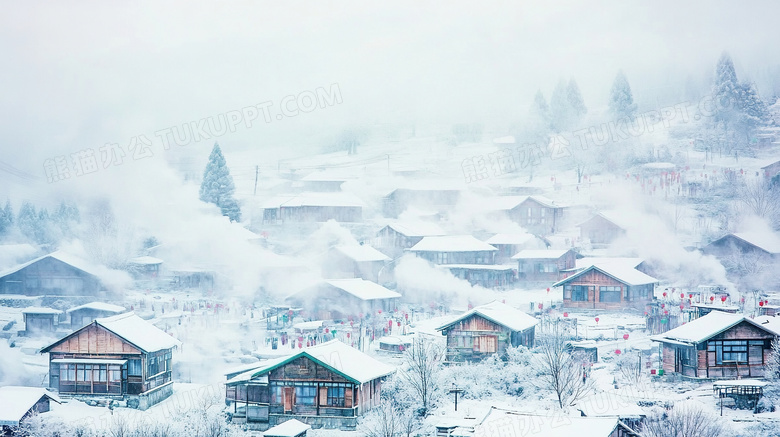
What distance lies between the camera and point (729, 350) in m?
41.4

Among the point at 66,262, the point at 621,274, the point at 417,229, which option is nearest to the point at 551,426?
the point at 621,274

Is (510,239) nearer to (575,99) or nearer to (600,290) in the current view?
(600,290)

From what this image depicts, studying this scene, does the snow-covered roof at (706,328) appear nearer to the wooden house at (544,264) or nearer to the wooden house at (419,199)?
the wooden house at (544,264)

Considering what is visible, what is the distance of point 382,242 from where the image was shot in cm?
7962

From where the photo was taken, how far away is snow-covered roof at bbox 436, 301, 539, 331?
47156 mm

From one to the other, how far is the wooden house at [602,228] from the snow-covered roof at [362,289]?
918 inches

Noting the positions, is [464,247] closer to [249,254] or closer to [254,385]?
[249,254]

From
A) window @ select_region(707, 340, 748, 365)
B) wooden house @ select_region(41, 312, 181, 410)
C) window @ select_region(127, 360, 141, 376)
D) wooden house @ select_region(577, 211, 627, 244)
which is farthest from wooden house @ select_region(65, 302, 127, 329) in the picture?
wooden house @ select_region(577, 211, 627, 244)

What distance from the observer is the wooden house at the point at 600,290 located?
5978cm

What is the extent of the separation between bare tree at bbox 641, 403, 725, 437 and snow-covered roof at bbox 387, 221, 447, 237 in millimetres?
44457

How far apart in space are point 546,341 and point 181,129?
7823 centimetres

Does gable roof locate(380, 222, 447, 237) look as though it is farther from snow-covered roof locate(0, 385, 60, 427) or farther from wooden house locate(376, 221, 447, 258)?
snow-covered roof locate(0, 385, 60, 427)

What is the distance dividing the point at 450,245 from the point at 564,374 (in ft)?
114

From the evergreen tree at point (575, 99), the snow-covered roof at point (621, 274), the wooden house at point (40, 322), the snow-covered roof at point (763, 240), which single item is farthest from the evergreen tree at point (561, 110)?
the wooden house at point (40, 322)
